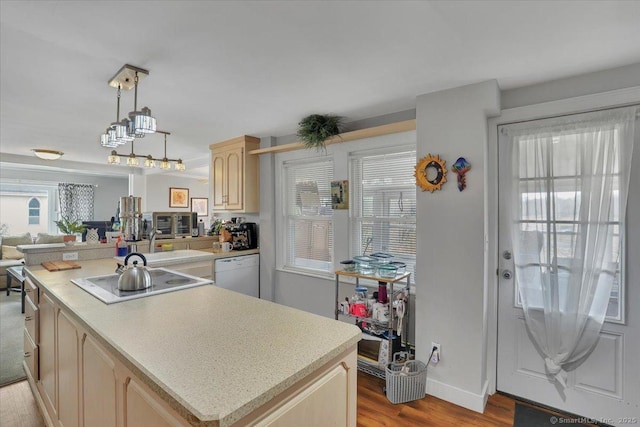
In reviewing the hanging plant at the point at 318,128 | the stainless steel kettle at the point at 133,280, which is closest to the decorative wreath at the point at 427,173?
the hanging plant at the point at 318,128

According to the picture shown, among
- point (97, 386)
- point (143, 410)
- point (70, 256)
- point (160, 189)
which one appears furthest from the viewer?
point (160, 189)

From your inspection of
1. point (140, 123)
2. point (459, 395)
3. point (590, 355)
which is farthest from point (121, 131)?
point (590, 355)

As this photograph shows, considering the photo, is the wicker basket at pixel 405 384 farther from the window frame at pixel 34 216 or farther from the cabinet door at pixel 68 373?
the window frame at pixel 34 216

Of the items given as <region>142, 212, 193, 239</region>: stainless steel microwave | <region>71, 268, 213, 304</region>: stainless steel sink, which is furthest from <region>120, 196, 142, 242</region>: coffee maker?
<region>142, 212, 193, 239</region>: stainless steel microwave

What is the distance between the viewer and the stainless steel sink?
1.58m

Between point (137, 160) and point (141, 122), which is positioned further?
point (137, 160)

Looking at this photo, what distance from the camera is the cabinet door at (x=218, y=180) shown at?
13.1 feet

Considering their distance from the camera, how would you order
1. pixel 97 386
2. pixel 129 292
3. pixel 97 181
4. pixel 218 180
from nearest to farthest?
1. pixel 97 386
2. pixel 129 292
3. pixel 218 180
4. pixel 97 181

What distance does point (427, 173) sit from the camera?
2326 mm

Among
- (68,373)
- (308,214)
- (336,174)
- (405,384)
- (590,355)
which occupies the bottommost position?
(405,384)

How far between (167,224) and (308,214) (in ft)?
5.86

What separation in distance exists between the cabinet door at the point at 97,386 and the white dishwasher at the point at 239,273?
6.62 feet

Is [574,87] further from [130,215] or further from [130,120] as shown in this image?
[130,215]

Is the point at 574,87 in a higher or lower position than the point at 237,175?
higher
